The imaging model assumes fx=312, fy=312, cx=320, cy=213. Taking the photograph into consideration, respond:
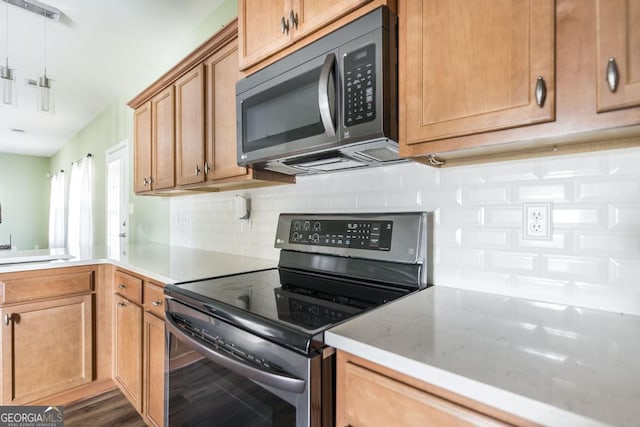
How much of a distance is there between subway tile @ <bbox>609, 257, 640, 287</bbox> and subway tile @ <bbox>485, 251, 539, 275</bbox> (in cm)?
17

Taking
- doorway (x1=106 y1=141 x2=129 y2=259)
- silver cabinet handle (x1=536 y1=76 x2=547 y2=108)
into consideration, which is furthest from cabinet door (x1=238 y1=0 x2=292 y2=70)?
doorway (x1=106 y1=141 x2=129 y2=259)

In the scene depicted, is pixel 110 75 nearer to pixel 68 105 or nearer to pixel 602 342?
pixel 68 105

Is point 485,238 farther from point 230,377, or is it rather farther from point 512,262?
point 230,377

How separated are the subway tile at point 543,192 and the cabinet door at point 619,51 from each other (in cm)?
34

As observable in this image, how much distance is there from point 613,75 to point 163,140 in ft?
7.84

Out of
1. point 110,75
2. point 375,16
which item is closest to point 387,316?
point 375,16

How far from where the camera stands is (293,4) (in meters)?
1.21

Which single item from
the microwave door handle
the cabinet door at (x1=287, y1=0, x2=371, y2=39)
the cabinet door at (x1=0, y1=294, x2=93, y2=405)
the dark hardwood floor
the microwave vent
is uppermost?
the cabinet door at (x1=287, y1=0, x2=371, y2=39)

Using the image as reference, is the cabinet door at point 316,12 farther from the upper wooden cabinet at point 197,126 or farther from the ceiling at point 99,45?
the ceiling at point 99,45

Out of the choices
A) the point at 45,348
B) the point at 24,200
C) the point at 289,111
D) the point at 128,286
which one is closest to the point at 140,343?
the point at 128,286

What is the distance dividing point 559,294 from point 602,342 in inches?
11.8

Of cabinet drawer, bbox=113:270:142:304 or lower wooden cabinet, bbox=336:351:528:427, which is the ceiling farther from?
lower wooden cabinet, bbox=336:351:528:427

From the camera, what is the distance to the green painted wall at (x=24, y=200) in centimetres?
704

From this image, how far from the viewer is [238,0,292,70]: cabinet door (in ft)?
4.14
